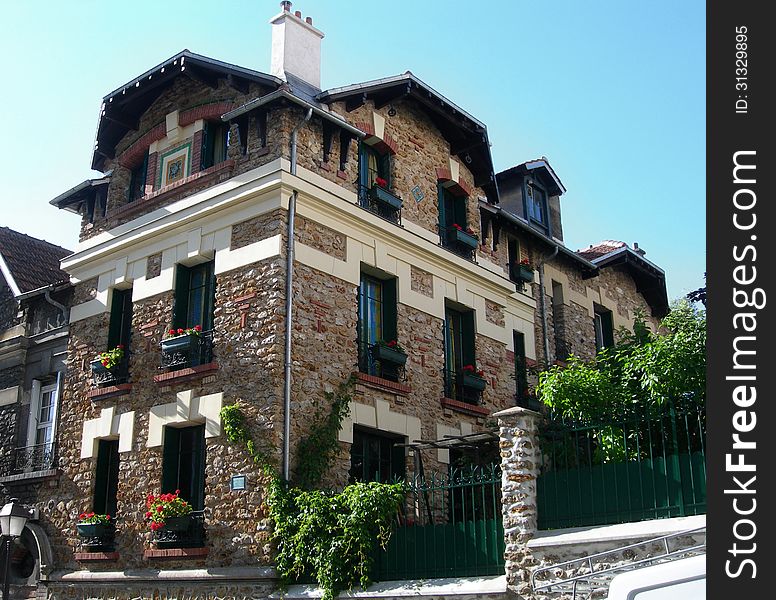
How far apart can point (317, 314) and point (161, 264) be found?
10.2 ft

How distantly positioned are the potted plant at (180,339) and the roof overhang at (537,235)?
21.0 feet

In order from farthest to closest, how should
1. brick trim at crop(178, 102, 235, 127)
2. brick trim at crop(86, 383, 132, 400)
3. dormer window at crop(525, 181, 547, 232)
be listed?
dormer window at crop(525, 181, 547, 232) → brick trim at crop(178, 102, 235, 127) → brick trim at crop(86, 383, 132, 400)

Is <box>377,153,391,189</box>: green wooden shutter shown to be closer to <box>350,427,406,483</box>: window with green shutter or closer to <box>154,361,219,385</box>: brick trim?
<box>350,427,406,483</box>: window with green shutter

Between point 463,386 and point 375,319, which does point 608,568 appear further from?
point 463,386

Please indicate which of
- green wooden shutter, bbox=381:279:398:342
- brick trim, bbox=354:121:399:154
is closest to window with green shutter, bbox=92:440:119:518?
green wooden shutter, bbox=381:279:398:342

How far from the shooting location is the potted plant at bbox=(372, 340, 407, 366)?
44.6 ft

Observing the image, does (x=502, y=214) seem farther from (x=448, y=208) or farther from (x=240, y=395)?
(x=240, y=395)

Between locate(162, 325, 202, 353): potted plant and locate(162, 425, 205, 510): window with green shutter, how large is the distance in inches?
46.9

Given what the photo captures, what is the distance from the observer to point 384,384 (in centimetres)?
1349

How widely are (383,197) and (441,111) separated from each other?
2.47m

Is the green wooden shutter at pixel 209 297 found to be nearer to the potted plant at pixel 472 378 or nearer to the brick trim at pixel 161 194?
the brick trim at pixel 161 194

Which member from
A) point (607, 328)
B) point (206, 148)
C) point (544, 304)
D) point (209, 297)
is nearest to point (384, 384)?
point (209, 297)

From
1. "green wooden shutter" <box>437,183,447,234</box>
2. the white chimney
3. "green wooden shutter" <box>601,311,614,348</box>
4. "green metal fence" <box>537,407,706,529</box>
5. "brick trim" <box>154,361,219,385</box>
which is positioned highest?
the white chimney

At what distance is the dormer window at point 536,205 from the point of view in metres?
19.5
